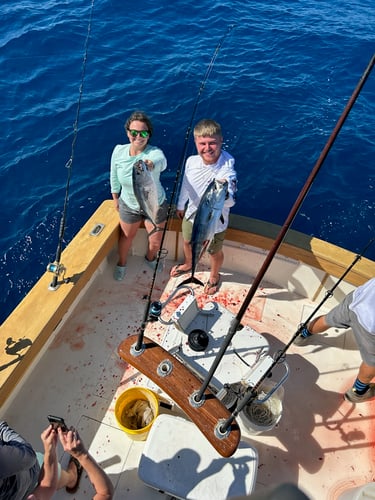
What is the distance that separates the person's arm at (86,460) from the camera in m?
2.08

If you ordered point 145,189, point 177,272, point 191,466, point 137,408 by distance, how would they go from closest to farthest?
point 191,466, point 137,408, point 145,189, point 177,272

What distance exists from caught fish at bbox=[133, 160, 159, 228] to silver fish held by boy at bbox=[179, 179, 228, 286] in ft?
2.06

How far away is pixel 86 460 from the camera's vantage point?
214 centimetres

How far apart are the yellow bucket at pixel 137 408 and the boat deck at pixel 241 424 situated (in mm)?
158

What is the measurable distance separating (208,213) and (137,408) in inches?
71.2

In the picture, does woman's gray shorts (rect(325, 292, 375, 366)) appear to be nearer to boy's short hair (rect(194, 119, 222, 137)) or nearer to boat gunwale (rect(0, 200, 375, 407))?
boat gunwale (rect(0, 200, 375, 407))

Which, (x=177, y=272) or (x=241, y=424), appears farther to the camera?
(x=177, y=272)

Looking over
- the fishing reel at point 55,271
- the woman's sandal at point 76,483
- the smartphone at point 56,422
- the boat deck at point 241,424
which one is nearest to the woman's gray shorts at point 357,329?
the boat deck at point 241,424

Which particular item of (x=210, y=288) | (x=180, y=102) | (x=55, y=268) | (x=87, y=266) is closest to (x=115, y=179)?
(x=87, y=266)

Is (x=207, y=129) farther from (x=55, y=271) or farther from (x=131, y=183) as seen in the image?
(x=55, y=271)

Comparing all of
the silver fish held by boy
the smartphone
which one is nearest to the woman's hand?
the silver fish held by boy

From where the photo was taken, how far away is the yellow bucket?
2713 mm

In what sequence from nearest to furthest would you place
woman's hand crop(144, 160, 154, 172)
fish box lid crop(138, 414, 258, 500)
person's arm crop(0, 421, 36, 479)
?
person's arm crop(0, 421, 36, 479) → fish box lid crop(138, 414, 258, 500) → woman's hand crop(144, 160, 154, 172)

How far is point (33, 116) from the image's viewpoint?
6.89m
